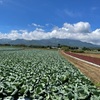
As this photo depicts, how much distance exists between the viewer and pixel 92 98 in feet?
19.7

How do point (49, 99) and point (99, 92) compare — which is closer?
point (99, 92)

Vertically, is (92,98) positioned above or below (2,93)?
above

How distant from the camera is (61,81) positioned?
10828mm

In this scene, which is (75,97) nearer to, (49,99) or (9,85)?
(49,99)

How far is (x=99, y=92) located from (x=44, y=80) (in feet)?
13.4

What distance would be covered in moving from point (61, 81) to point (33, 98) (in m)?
3.38

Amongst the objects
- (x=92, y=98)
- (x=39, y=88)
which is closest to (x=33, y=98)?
(x=39, y=88)

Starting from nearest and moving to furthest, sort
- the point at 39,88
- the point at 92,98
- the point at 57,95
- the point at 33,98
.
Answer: the point at 92,98 → the point at 57,95 → the point at 33,98 → the point at 39,88

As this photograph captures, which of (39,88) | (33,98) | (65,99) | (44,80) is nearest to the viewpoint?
(65,99)

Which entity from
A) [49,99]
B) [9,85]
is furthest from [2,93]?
[49,99]

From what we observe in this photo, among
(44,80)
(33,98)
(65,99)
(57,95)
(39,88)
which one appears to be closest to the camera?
(65,99)

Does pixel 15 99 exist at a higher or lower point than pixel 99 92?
lower

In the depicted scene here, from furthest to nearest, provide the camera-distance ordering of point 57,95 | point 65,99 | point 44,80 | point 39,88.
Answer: point 44,80 < point 39,88 < point 57,95 < point 65,99

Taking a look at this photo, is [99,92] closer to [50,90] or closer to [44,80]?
[50,90]
